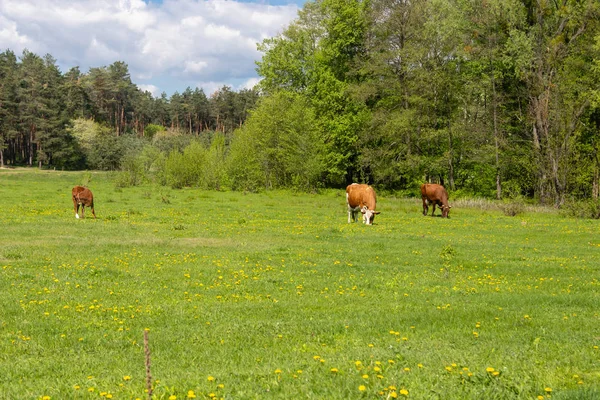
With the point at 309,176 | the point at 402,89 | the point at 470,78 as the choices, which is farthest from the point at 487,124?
the point at 309,176

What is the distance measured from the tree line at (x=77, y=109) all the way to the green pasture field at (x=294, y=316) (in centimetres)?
8101

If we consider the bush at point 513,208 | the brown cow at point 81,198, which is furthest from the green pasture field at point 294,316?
the bush at point 513,208

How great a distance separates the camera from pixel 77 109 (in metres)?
105

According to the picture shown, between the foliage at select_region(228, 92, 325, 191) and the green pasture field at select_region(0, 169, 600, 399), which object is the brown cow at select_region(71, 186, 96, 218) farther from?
the foliage at select_region(228, 92, 325, 191)

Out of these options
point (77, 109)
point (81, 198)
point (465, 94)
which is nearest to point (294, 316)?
point (81, 198)

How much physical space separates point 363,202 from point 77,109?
309 ft

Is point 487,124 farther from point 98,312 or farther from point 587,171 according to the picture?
point 98,312

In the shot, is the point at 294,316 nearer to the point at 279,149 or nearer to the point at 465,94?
the point at 465,94

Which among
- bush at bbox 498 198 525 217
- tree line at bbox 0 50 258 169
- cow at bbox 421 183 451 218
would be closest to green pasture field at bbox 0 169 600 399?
cow at bbox 421 183 451 218

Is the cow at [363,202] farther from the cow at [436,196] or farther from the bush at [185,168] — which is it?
the bush at [185,168]

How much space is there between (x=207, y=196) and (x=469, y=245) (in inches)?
1134

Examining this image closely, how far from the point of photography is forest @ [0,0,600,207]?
40781mm

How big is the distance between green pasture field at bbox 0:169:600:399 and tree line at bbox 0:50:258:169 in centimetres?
8101

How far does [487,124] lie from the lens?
46.3 meters
